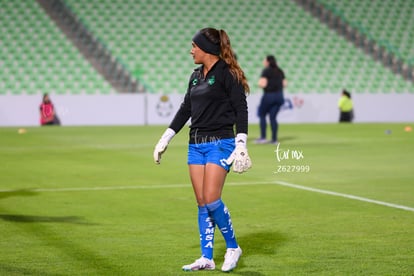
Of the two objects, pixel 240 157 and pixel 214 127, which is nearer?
pixel 240 157

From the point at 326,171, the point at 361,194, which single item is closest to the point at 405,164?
the point at 326,171

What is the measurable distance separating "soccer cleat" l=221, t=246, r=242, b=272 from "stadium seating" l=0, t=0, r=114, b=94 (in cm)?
2552

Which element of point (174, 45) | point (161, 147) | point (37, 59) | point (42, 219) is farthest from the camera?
point (174, 45)

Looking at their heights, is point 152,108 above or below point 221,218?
below

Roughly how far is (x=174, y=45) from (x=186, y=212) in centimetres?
2543

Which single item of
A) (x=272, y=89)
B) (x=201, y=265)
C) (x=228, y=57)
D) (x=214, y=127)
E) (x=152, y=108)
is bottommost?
(x=152, y=108)

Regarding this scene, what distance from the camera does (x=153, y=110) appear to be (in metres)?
31.2

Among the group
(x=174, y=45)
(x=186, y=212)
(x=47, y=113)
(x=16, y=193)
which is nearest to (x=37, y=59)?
(x=47, y=113)

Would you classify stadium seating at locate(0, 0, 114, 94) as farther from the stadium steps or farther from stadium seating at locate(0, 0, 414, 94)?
the stadium steps

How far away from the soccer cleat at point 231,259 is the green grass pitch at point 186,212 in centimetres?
9

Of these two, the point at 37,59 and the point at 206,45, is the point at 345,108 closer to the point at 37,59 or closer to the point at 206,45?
the point at 37,59

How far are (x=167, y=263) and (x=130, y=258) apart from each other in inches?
15.3

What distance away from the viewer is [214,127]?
6.89m

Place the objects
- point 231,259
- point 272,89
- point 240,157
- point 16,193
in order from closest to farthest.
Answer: point 240,157, point 231,259, point 16,193, point 272,89
